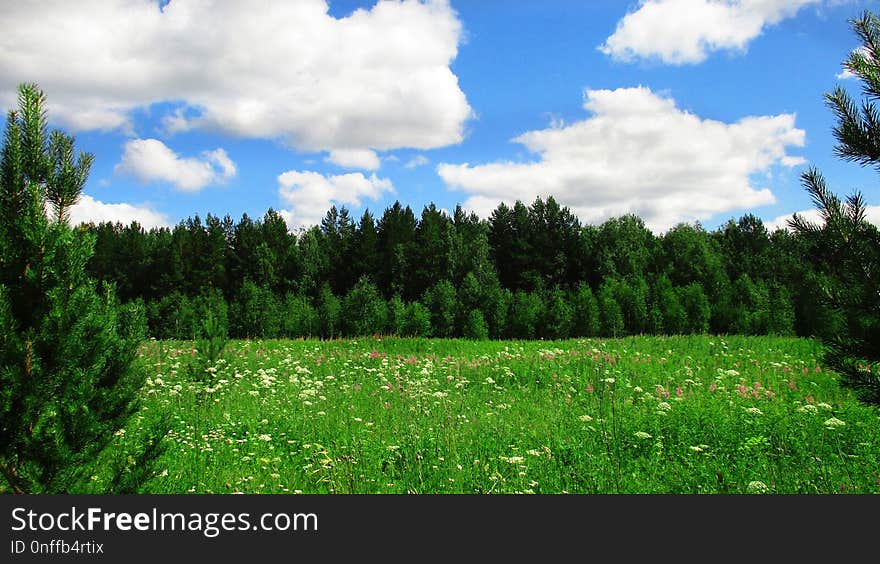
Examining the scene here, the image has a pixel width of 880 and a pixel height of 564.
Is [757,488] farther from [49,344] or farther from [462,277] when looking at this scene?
[462,277]

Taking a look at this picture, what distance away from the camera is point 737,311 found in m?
28.9

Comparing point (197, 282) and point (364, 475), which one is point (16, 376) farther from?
point (197, 282)

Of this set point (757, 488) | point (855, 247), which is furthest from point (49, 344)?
point (757, 488)

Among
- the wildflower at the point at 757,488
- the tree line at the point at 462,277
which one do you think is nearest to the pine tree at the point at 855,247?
the wildflower at the point at 757,488

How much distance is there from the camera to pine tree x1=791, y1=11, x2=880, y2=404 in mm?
3357

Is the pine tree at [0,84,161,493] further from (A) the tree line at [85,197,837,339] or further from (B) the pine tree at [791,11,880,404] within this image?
(A) the tree line at [85,197,837,339]

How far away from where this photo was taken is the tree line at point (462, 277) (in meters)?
29.4

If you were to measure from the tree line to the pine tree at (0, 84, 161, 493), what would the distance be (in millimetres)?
23647

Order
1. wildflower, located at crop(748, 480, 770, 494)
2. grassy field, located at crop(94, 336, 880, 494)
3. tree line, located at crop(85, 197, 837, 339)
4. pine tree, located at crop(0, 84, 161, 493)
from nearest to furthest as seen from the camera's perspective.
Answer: pine tree, located at crop(0, 84, 161, 493) → wildflower, located at crop(748, 480, 770, 494) → grassy field, located at crop(94, 336, 880, 494) → tree line, located at crop(85, 197, 837, 339)

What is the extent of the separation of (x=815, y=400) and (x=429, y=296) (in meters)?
22.7

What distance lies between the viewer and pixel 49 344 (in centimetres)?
343

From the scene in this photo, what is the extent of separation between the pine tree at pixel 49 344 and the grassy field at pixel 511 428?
2.18 ft

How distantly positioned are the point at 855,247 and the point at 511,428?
17.1ft

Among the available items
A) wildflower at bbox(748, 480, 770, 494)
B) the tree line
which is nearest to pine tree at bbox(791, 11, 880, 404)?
wildflower at bbox(748, 480, 770, 494)
